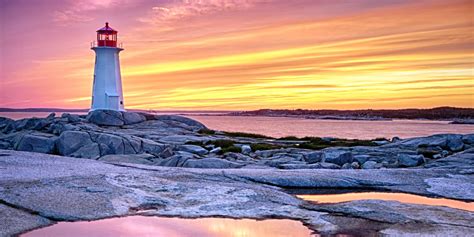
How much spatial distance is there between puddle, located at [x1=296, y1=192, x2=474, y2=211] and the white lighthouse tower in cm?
3464

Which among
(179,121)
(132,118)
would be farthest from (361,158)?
(179,121)

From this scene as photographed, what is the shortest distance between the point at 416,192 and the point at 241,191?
7106 millimetres

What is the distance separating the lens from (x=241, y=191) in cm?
1808

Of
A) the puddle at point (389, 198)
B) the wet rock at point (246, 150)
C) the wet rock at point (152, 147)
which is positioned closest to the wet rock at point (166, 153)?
the wet rock at point (152, 147)

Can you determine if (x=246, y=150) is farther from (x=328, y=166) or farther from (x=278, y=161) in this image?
(x=328, y=166)

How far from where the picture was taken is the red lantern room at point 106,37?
164 feet

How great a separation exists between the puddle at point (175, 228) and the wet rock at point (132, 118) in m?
35.3

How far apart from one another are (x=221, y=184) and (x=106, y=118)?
29946 millimetres

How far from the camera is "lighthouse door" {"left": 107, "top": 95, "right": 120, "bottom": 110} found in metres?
49.4

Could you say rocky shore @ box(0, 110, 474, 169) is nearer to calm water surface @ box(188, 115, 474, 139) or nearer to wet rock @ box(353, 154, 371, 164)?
wet rock @ box(353, 154, 371, 164)

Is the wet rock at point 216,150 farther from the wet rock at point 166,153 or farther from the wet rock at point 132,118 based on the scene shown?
the wet rock at point 132,118

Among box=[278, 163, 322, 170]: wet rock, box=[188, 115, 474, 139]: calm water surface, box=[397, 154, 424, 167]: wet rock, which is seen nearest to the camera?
box=[278, 163, 322, 170]: wet rock

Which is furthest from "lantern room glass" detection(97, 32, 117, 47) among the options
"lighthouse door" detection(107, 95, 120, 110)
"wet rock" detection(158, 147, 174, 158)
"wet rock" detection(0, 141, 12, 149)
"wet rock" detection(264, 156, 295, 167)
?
"wet rock" detection(264, 156, 295, 167)

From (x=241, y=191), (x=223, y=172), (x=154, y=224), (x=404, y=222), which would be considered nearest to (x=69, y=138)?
(x=223, y=172)
